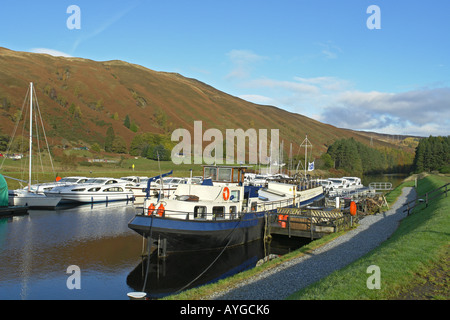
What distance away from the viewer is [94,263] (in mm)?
20234

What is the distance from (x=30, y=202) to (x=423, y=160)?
428ft

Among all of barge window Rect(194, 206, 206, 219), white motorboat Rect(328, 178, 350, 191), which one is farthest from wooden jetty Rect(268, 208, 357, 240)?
white motorboat Rect(328, 178, 350, 191)

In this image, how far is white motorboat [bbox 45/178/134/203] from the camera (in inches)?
1773

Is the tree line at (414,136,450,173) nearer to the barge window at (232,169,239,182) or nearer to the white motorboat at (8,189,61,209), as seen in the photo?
the barge window at (232,169,239,182)

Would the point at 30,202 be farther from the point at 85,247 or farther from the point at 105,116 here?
the point at 105,116

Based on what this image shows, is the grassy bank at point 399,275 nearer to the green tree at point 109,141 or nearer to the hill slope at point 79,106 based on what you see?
the hill slope at point 79,106

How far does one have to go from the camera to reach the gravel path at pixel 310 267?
12.2m

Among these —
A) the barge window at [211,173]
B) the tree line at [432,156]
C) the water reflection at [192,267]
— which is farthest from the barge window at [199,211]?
the tree line at [432,156]

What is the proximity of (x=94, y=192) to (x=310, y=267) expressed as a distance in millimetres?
38276

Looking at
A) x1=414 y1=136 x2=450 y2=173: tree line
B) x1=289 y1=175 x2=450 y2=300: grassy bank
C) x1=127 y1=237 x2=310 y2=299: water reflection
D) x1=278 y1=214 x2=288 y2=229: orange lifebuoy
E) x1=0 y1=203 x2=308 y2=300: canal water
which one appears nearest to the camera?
x1=289 y1=175 x2=450 y2=300: grassy bank

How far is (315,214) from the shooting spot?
27672 millimetres

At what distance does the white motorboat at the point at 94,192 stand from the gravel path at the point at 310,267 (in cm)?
3470

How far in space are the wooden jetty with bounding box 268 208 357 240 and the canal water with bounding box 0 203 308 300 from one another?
1015 millimetres

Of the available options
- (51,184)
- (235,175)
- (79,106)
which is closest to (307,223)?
(235,175)
